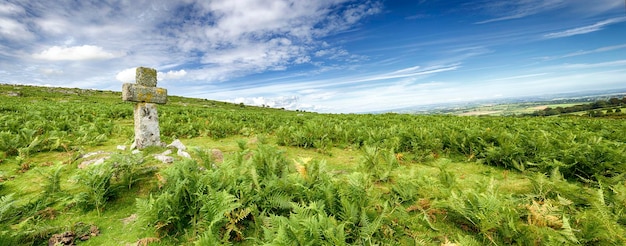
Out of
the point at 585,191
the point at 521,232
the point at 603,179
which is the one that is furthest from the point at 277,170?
the point at 603,179

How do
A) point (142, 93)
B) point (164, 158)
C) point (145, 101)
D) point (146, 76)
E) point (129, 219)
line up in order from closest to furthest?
point (129, 219), point (164, 158), point (142, 93), point (145, 101), point (146, 76)

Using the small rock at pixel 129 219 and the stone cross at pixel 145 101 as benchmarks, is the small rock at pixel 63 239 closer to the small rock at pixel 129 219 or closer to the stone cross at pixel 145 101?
the small rock at pixel 129 219

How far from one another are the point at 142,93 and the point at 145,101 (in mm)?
268

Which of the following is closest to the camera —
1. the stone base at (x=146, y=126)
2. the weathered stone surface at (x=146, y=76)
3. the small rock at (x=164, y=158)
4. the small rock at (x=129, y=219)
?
the small rock at (x=129, y=219)

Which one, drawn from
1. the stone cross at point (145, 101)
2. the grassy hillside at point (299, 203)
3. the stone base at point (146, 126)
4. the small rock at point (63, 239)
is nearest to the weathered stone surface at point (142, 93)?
the stone cross at point (145, 101)

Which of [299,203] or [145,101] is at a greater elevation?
[145,101]

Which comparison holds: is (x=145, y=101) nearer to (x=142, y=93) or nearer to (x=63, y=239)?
(x=142, y=93)

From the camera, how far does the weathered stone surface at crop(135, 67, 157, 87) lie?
25.4 ft

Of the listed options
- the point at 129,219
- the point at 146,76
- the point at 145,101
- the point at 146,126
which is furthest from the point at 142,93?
the point at 129,219

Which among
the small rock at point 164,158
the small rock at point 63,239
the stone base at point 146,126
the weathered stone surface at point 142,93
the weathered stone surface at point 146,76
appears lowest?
the small rock at point 63,239

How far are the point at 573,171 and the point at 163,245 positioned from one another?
8.85 m

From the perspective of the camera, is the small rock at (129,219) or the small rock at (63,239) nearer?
the small rock at (63,239)

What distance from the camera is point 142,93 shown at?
7.65m

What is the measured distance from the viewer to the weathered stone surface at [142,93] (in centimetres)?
738
